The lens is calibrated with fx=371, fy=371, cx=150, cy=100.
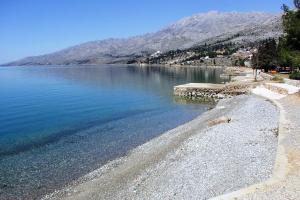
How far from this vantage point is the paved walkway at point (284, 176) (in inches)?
679

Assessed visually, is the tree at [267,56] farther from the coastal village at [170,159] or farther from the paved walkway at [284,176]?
the paved walkway at [284,176]

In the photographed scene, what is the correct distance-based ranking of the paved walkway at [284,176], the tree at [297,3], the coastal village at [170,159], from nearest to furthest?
1. the paved walkway at [284,176]
2. the coastal village at [170,159]
3. the tree at [297,3]

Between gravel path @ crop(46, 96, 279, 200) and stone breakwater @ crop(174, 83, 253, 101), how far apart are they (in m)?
41.3

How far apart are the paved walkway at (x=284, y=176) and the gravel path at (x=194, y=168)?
69 centimetres

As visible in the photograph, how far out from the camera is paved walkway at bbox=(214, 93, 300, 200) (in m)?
17.2

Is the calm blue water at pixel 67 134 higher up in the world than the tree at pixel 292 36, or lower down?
lower down

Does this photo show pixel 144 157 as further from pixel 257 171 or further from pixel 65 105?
pixel 65 105

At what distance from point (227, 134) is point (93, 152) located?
13154mm

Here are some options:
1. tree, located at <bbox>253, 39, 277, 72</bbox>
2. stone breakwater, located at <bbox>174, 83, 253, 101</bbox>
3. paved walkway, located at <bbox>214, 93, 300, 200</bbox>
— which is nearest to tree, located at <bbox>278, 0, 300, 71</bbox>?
stone breakwater, located at <bbox>174, 83, 253, 101</bbox>

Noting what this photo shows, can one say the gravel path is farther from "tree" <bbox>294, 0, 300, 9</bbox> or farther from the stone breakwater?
the stone breakwater

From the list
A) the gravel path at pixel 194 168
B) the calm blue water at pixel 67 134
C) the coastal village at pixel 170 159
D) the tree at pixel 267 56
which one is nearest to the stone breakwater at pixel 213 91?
the calm blue water at pixel 67 134

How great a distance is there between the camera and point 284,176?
63.2 feet

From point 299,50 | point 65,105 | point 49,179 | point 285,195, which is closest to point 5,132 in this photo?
point 49,179

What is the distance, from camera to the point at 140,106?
70188 mm
